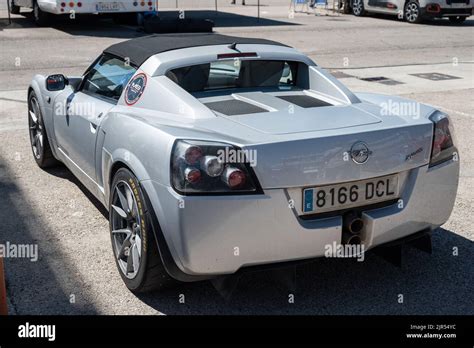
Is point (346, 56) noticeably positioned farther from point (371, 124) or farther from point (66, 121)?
point (371, 124)

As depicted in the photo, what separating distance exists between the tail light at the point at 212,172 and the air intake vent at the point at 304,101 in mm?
977

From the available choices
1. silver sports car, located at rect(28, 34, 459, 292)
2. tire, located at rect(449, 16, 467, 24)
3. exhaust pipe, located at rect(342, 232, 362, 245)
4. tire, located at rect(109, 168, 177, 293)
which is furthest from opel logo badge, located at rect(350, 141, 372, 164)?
tire, located at rect(449, 16, 467, 24)

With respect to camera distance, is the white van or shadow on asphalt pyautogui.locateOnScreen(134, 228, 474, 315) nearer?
shadow on asphalt pyautogui.locateOnScreen(134, 228, 474, 315)

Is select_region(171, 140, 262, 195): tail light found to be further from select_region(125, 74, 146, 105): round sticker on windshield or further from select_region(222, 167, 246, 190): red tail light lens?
select_region(125, 74, 146, 105): round sticker on windshield

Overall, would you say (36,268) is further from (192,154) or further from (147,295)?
(192,154)

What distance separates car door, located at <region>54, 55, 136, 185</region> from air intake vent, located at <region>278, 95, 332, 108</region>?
3.59ft

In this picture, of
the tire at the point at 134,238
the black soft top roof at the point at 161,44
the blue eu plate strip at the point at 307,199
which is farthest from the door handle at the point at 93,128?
the blue eu plate strip at the point at 307,199

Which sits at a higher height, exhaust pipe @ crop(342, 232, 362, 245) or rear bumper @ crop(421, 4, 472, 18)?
rear bumper @ crop(421, 4, 472, 18)

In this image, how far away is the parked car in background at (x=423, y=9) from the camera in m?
20.7

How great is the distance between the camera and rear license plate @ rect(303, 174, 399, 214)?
144 inches

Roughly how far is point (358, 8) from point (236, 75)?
1959cm

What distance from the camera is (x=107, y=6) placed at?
55.6ft

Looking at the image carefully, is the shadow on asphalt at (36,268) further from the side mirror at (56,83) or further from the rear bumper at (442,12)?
the rear bumper at (442,12)
